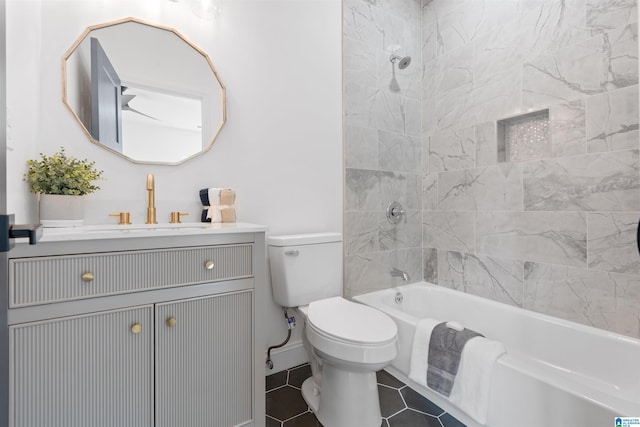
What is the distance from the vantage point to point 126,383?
3.41 ft

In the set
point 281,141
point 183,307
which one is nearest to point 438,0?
point 281,141

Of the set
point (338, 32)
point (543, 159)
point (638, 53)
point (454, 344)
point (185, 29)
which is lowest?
point (454, 344)

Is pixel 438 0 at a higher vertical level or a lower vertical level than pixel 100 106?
higher

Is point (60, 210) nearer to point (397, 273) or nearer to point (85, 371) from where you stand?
point (85, 371)

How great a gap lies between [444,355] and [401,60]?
1943 millimetres

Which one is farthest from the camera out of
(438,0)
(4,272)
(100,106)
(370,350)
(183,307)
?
(438,0)

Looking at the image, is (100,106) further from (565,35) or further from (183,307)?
(565,35)

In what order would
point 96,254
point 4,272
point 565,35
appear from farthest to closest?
point 565,35 → point 96,254 → point 4,272

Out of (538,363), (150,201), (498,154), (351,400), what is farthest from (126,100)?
(538,363)

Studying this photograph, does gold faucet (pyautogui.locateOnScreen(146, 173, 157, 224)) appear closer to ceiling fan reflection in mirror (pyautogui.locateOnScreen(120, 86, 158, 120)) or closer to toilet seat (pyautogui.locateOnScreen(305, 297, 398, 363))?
ceiling fan reflection in mirror (pyautogui.locateOnScreen(120, 86, 158, 120))

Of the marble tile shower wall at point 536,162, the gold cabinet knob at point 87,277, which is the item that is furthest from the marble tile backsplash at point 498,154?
the gold cabinet knob at point 87,277

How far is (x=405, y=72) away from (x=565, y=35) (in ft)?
3.30

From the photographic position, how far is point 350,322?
4.69ft

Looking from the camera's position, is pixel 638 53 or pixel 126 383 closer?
pixel 126 383
